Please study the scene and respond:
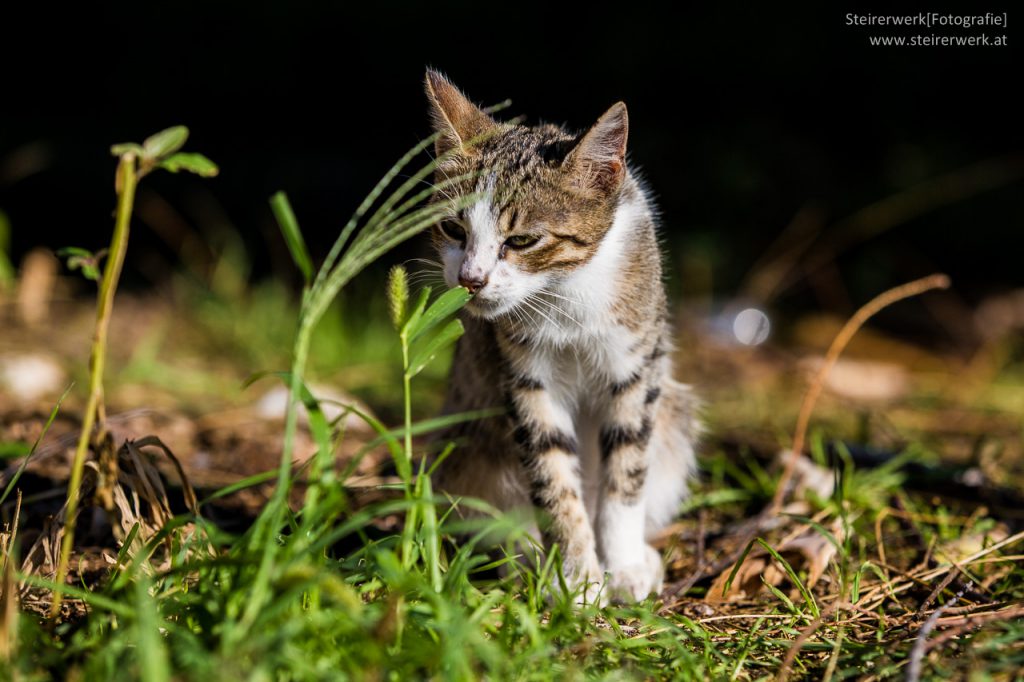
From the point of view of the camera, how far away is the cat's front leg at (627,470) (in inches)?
97.9

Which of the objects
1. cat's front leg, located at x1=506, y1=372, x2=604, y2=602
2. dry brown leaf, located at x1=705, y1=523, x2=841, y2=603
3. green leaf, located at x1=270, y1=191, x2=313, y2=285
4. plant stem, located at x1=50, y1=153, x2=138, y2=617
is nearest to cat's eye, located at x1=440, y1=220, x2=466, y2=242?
cat's front leg, located at x1=506, y1=372, x2=604, y2=602

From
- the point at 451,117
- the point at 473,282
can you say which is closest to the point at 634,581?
the point at 473,282

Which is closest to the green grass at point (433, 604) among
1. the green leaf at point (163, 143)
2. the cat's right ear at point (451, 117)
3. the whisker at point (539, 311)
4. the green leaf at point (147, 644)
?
the green leaf at point (147, 644)

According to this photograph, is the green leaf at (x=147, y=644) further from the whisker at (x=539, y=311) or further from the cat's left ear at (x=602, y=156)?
the cat's left ear at (x=602, y=156)

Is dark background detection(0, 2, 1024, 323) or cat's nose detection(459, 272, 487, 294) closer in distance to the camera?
cat's nose detection(459, 272, 487, 294)

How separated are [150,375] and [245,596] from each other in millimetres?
2688

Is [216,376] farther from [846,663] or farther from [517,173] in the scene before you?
[846,663]

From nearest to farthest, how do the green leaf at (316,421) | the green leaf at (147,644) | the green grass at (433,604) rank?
the green leaf at (147,644) < the green grass at (433,604) < the green leaf at (316,421)

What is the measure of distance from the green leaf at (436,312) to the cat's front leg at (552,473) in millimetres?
572

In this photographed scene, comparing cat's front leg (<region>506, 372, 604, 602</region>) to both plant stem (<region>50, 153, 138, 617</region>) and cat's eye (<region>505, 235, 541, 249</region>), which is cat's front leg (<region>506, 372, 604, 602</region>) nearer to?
cat's eye (<region>505, 235, 541, 249</region>)

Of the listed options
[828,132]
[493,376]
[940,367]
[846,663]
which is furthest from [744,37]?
[846,663]

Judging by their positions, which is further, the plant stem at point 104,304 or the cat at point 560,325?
the cat at point 560,325

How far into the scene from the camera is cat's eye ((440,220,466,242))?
2.30m

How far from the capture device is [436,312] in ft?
6.11
